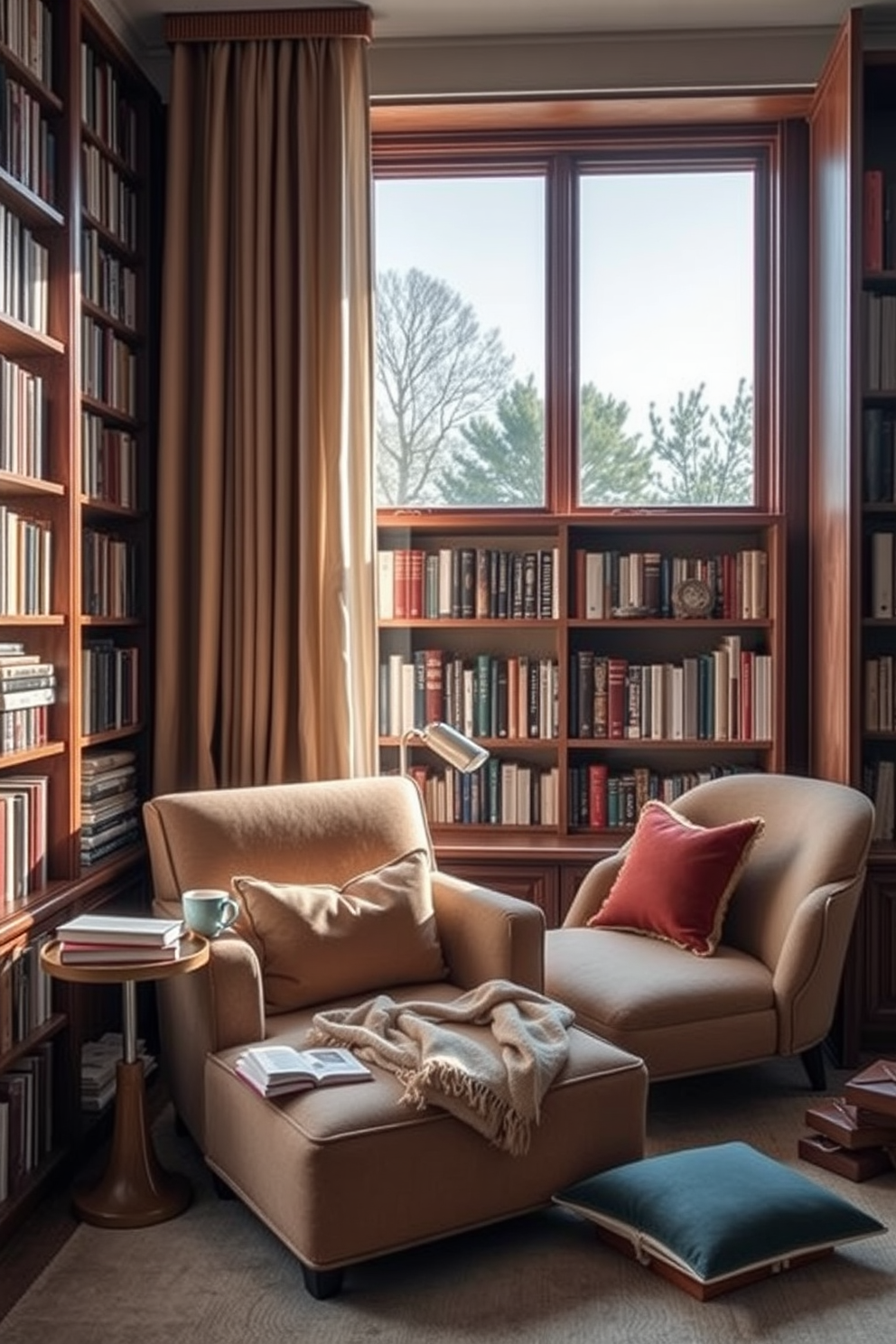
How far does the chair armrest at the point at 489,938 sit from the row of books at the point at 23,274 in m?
1.68

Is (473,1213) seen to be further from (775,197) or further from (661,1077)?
(775,197)

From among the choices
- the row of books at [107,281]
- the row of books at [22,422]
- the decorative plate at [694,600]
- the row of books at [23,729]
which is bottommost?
the row of books at [23,729]

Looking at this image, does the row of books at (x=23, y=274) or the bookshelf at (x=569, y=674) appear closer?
the row of books at (x=23, y=274)

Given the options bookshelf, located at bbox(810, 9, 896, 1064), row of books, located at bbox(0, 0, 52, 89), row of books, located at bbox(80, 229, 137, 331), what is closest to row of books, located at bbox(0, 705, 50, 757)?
row of books, located at bbox(80, 229, 137, 331)

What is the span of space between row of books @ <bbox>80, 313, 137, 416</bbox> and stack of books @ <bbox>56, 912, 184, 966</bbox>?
4.65 ft

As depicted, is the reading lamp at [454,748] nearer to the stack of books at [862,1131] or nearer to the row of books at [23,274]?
the stack of books at [862,1131]

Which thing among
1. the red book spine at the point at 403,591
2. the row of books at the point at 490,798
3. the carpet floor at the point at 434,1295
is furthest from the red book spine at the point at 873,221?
the carpet floor at the point at 434,1295

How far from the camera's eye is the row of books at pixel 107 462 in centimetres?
349

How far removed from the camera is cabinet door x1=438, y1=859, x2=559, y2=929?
391 centimetres

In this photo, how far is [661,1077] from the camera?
3.23 m

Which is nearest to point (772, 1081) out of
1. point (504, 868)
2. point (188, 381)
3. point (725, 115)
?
point (504, 868)

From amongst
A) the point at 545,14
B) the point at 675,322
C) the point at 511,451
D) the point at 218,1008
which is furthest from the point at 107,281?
the point at 218,1008

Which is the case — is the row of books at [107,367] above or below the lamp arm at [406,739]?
above

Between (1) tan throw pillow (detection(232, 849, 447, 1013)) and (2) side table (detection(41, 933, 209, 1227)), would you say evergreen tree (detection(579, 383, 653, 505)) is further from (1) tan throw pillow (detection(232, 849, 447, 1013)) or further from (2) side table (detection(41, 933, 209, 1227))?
(2) side table (detection(41, 933, 209, 1227))
